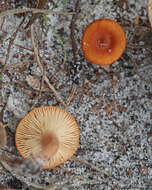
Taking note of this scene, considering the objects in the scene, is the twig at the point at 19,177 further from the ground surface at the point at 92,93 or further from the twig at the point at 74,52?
the twig at the point at 74,52

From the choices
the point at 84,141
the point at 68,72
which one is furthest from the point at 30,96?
the point at 84,141

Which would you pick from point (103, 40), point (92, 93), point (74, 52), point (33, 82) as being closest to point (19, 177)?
point (33, 82)

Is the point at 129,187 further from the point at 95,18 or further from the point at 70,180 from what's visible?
the point at 95,18

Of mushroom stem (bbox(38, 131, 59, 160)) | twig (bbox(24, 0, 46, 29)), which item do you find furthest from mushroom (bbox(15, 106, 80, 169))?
twig (bbox(24, 0, 46, 29))

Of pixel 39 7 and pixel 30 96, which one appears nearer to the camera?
pixel 39 7

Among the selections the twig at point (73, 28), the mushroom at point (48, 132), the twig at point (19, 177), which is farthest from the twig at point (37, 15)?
the twig at point (19, 177)

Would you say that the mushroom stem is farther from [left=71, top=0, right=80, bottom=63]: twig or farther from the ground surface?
[left=71, top=0, right=80, bottom=63]: twig

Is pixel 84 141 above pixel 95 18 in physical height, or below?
below
